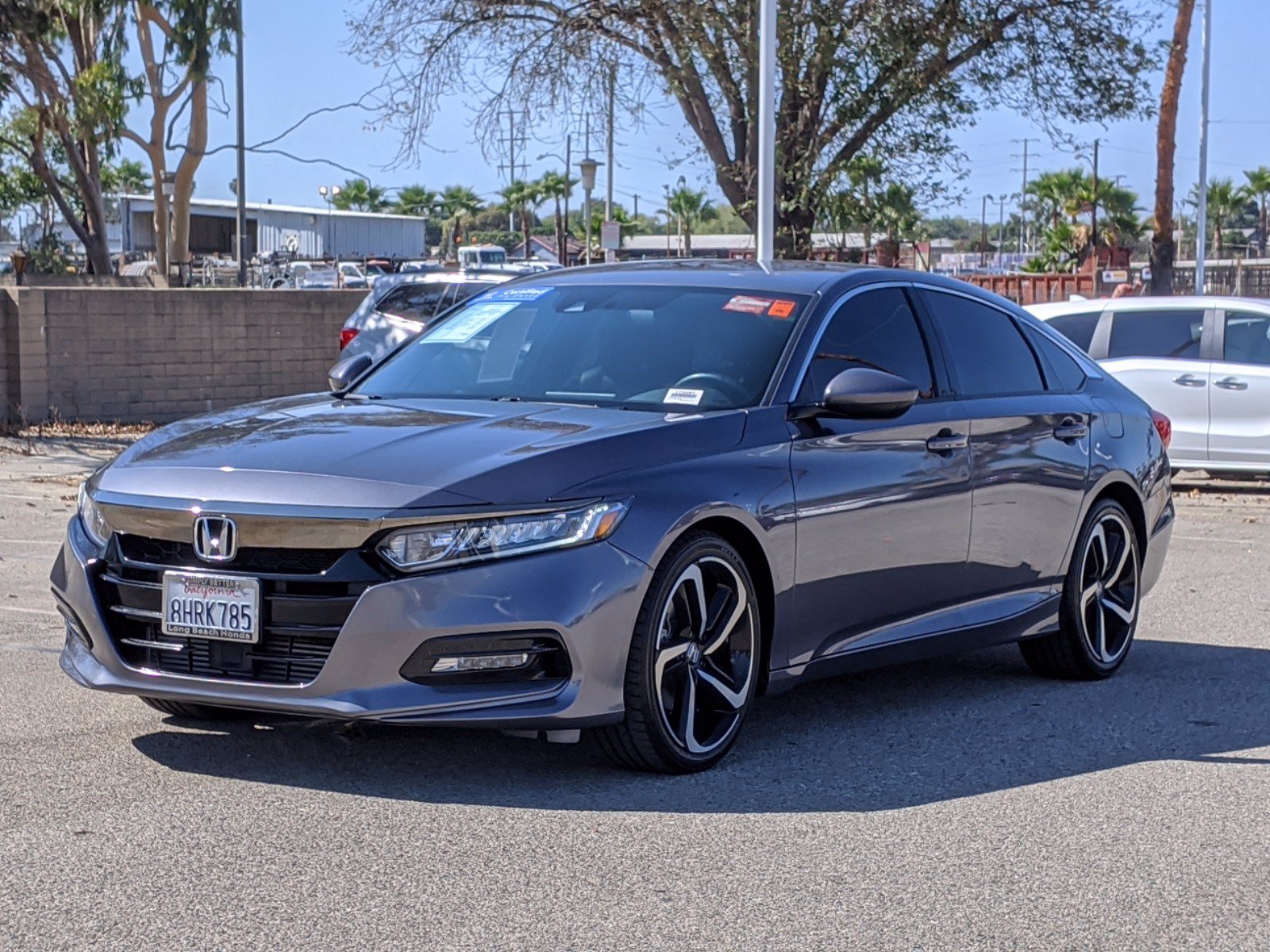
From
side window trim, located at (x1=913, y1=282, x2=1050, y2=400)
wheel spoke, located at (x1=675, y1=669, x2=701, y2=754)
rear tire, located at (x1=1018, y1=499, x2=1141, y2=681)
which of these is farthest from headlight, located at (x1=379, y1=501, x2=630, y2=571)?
rear tire, located at (x1=1018, y1=499, x2=1141, y2=681)

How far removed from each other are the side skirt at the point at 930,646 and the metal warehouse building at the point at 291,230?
→ 7051 centimetres

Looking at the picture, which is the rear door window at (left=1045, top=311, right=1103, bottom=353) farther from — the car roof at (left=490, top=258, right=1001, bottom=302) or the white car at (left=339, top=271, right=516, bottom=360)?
the car roof at (left=490, top=258, right=1001, bottom=302)

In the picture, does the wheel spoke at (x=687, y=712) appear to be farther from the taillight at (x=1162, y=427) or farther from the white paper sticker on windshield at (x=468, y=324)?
the taillight at (x=1162, y=427)

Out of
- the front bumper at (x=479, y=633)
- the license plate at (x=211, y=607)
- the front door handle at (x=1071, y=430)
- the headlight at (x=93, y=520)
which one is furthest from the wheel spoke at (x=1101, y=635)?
the headlight at (x=93, y=520)

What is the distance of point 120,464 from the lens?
18.8ft

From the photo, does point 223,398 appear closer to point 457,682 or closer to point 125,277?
point 457,682

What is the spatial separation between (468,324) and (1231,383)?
32.7 ft

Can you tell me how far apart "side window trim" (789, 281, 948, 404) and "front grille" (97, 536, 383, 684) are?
1.87m

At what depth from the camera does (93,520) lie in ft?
18.6

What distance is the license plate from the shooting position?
5.18 meters

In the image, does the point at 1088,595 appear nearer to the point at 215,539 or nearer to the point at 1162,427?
the point at 1162,427

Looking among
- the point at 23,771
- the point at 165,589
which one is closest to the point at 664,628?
the point at 165,589

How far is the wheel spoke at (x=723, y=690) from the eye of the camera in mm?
5707

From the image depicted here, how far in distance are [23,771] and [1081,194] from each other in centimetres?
6612
